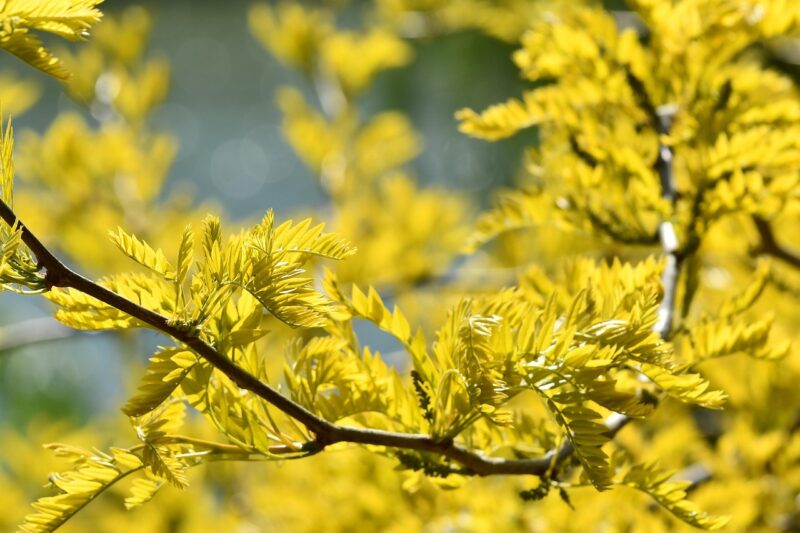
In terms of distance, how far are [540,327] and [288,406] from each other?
0.14 metres

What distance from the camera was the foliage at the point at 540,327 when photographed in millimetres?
485

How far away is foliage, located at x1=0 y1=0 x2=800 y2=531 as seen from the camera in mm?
485

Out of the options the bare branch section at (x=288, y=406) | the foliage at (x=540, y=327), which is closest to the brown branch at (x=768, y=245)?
the foliage at (x=540, y=327)

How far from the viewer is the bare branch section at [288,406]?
17.3 inches

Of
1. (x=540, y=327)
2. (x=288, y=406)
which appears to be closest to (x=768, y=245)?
(x=540, y=327)

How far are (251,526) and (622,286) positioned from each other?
0.99 meters

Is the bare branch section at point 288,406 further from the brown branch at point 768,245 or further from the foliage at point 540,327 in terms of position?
the brown branch at point 768,245

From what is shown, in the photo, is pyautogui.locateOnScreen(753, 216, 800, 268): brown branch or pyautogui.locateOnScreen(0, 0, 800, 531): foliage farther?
pyautogui.locateOnScreen(753, 216, 800, 268): brown branch

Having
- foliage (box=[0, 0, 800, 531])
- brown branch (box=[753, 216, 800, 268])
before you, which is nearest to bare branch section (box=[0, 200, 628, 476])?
foliage (box=[0, 0, 800, 531])

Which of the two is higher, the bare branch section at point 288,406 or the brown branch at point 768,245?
the bare branch section at point 288,406

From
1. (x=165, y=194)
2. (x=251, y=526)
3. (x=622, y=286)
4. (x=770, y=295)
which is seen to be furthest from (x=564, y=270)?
(x=165, y=194)

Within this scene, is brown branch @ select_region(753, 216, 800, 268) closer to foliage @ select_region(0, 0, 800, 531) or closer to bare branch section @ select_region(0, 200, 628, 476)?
foliage @ select_region(0, 0, 800, 531)

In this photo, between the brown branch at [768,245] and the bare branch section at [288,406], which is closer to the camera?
the bare branch section at [288,406]

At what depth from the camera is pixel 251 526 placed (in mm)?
1434
